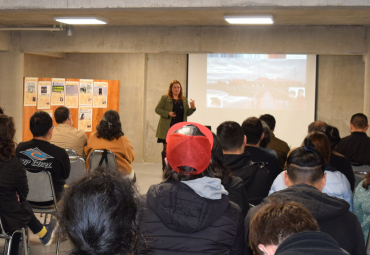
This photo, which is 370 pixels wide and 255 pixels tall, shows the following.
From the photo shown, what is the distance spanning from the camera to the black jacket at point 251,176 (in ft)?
8.85

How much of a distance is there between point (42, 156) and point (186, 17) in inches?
134

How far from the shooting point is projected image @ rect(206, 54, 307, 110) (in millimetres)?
8258

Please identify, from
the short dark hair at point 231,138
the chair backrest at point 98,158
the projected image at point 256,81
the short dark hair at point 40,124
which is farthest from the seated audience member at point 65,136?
the projected image at point 256,81

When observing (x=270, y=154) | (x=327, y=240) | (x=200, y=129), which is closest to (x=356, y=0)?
(x=270, y=154)

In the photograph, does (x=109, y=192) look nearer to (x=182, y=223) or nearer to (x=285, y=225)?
(x=285, y=225)

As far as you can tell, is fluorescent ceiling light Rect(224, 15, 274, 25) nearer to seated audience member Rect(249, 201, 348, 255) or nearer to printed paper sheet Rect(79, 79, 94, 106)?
printed paper sheet Rect(79, 79, 94, 106)

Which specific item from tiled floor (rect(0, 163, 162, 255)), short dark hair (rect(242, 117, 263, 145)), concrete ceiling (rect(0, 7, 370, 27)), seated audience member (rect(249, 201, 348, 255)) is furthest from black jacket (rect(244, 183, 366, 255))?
concrete ceiling (rect(0, 7, 370, 27))

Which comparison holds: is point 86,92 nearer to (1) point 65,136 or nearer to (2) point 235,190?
(1) point 65,136

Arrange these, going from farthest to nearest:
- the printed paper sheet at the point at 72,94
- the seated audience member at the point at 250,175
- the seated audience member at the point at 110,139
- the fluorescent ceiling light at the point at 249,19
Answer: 1. the printed paper sheet at the point at 72,94
2. the fluorescent ceiling light at the point at 249,19
3. the seated audience member at the point at 110,139
4. the seated audience member at the point at 250,175

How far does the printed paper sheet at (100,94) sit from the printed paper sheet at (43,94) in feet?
3.02

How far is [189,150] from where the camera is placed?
177 centimetres

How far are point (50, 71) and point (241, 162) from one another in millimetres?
7790

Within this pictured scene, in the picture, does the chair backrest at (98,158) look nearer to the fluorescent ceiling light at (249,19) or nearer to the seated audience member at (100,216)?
the fluorescent ceiling light at (249,19)

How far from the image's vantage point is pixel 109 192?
903 mm
